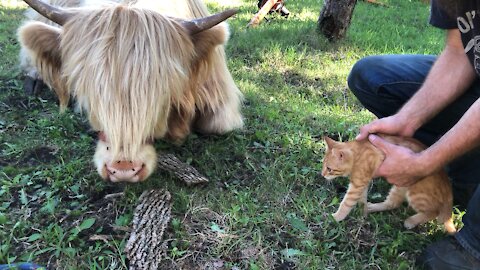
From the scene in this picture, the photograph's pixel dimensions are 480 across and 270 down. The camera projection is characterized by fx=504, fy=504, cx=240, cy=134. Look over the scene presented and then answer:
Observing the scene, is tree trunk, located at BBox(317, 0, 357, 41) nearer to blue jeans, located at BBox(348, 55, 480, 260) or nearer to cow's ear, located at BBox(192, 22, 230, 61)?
blue jeans, located at BBox(348, 55, 480, 260)

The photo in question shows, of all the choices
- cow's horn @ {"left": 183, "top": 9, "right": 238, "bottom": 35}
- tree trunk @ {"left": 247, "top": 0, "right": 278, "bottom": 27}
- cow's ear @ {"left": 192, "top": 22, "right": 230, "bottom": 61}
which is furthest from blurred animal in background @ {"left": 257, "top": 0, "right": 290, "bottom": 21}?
cow's horn @ {"left": 183, "top": 9, "right": 238, "bottom": 35}

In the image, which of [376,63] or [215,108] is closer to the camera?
[376,63]

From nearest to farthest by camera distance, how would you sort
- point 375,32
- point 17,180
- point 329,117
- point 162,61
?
point 162,61
point 17,180
point 329,117
point 375,32

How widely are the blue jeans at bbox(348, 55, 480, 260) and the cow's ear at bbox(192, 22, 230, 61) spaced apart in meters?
0.94

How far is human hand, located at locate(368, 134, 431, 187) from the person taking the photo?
2.35 meters

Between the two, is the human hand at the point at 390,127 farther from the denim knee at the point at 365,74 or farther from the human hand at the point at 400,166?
the denim knee at the point at 365,74

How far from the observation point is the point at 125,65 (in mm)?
2535

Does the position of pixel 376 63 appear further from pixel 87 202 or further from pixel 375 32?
pixel 375 32

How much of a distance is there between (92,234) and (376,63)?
197 centimetres

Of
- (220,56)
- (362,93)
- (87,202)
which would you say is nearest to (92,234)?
(87,202)

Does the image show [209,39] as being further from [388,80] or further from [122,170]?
[388,80]

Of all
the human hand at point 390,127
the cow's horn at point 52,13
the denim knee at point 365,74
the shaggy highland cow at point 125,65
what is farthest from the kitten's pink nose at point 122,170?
the denim knee at point 365,74

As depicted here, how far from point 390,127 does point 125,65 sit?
1.42m

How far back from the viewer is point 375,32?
22.3 feet
